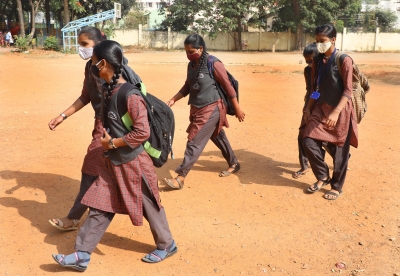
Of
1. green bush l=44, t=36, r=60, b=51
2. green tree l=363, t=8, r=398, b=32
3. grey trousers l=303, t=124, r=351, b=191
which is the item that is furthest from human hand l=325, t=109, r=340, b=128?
green tree l=363, t=8, r=398, b=32

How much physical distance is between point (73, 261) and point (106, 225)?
0.35m

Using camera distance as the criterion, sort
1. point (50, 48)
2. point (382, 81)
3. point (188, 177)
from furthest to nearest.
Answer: point (50, 48) < point (382, 81) < point (188, 177)

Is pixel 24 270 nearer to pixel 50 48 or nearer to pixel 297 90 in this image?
pixel 297 90

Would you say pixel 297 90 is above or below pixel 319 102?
below

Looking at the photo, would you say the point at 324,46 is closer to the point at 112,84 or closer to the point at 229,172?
the point at 229,172

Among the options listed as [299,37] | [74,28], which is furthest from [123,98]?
[299,37]

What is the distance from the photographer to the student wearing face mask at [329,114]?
461 centimetres

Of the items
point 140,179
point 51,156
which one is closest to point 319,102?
point 140,179

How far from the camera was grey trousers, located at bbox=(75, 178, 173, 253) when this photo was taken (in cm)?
342

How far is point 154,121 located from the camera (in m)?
3.44

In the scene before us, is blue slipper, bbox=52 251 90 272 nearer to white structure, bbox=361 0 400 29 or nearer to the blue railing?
the blue railing

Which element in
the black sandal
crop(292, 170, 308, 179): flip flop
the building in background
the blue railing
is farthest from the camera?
the building in background

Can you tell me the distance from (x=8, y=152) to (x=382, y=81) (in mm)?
11983

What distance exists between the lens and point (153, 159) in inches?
142
